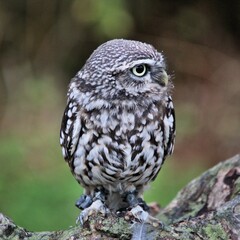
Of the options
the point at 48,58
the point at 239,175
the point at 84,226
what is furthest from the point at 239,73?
the point at 84,226

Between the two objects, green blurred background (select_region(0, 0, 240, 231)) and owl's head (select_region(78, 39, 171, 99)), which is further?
green blurred background (select_region(0, 0, 240, 231))

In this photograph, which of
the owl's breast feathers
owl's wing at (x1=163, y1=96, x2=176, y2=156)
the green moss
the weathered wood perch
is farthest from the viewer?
owl's wing at (x1=163, y1=96, x2=176, y2=156)

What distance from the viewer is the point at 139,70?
280 cm

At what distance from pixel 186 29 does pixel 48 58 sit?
4.86ft

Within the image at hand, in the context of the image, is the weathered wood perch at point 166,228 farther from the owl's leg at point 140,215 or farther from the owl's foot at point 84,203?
the owl's foot at point 84,203

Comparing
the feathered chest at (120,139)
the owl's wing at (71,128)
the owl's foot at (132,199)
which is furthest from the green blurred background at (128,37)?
the feathered chest at (120,139)

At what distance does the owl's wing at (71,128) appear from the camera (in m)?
2.98

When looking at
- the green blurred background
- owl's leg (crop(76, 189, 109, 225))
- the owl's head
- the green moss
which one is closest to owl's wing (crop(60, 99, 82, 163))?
the owl's head

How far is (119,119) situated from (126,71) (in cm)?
24

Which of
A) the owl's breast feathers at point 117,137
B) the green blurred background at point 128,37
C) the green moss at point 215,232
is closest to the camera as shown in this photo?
the green moss at point 215,232

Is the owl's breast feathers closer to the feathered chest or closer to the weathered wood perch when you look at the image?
the feathered chest

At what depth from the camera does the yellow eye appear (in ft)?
9.12

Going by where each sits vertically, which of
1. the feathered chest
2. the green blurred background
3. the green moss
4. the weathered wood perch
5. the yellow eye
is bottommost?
the green moss

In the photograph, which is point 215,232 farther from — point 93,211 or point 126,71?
point 126,71
